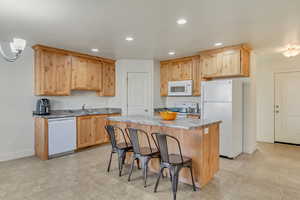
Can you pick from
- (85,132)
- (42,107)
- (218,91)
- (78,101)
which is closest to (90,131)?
(85,132)

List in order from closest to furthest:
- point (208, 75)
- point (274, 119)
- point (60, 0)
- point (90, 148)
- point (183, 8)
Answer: point (60, 0)
point (183, 8)
point (208, 75)
point (90, 148)
point (274, 119)

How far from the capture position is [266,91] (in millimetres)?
5422

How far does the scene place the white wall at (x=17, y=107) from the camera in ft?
12.4

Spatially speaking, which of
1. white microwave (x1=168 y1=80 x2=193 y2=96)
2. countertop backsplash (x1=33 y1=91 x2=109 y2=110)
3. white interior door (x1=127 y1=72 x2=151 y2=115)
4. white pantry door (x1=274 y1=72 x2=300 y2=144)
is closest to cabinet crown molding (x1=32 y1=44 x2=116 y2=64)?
white interior door (x1=127 y1=72 x2=151 y2=115)

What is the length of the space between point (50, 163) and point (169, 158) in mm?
2563

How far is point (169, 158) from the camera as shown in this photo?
8.06ft

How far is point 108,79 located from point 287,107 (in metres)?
5.19

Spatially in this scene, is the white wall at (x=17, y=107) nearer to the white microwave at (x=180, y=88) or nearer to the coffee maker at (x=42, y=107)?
the coffee maker at (x=42, y=107)

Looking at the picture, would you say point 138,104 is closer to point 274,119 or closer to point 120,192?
point 120,192

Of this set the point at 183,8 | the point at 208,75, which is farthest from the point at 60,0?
the point at 208,75

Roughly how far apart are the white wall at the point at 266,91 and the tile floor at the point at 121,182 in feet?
5.42

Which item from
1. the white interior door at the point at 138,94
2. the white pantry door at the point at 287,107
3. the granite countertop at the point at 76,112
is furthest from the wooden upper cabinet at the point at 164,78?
the white pantry door at the point at 287,107

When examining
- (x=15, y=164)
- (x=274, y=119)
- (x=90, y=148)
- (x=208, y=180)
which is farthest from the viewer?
(x=274, y=119)

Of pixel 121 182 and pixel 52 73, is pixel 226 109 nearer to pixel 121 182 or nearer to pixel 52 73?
pixel 121 182
